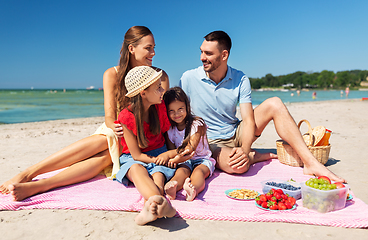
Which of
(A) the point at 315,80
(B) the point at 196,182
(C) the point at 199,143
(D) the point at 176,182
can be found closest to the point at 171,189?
(D) the point at 176,182

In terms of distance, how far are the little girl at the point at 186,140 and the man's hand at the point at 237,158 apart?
0.24 meters

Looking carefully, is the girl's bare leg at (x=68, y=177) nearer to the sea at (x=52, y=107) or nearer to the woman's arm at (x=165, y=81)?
the woman's arm at (x=165, y=81)

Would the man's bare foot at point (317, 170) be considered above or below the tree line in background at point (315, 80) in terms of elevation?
below

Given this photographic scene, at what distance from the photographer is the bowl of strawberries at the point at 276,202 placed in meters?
2.47

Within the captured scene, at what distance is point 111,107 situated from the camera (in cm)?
344

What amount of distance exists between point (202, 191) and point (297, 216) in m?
1.04

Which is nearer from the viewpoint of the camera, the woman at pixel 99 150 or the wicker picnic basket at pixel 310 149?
the woman at pixel 99 150

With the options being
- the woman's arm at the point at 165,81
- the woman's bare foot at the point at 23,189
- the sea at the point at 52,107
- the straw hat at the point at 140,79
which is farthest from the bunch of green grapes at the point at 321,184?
the sea at the point at 52,107

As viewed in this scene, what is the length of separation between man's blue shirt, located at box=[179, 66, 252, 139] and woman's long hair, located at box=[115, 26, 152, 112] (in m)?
0.91

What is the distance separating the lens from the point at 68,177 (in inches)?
123

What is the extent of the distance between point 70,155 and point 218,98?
2054 mm

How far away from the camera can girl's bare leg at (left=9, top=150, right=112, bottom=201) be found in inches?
107

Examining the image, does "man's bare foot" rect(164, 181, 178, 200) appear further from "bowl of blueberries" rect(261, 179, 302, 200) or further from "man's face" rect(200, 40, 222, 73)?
"man's face" rect(200, 40, 222, 73)

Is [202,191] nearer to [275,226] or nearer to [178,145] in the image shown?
[178,145]
